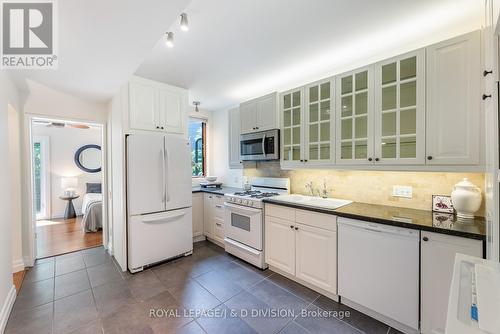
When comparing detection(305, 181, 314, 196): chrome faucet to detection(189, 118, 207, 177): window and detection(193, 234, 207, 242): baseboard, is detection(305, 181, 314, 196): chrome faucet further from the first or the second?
detection(189, 118, 207, 177): window

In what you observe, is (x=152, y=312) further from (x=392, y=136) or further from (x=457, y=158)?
(x=457, y=158)

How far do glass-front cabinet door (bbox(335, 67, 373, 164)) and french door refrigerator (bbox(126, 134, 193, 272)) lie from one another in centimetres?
208

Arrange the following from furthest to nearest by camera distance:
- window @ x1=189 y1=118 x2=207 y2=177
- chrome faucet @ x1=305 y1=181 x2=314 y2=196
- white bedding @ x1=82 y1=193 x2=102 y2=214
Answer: window @ x1=189 y1=118 x2=207 y2=177, white bedding @ x1=82 y1=193 x2=102 y2=214, chrome faucet @ x1=305 y1=181 x2=314 y2=196

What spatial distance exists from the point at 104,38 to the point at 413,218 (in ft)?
9.40

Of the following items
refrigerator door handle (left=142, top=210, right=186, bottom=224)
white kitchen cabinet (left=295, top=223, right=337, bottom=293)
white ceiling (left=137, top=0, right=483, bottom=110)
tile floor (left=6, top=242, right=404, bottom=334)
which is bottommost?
tile floor (left=6, top=242, right=404, bottom=334)

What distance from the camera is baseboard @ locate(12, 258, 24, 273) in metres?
2.68

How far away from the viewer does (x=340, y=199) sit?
8.55ft

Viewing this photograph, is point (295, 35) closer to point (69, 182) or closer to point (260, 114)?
point (260, 114)

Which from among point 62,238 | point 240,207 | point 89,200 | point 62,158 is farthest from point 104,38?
point 62,158

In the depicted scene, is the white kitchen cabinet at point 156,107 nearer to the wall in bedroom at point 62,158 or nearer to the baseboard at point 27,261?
the baseboard at point 27,261

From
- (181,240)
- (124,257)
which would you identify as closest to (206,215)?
(181,240)

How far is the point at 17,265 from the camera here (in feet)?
8.86

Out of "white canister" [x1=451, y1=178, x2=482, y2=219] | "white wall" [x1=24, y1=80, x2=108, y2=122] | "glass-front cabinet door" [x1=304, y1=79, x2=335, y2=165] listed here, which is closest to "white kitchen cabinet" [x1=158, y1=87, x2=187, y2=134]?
"white wall" [x1=24, y1=80, x2=108, y2=122]

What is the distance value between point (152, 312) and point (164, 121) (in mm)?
2231
